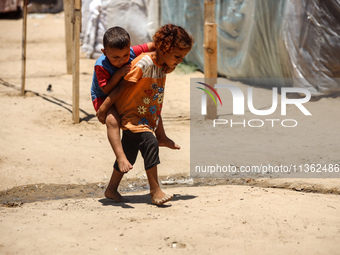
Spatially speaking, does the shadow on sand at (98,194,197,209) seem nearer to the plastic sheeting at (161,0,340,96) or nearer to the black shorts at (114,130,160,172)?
the black shorts at (114,130,160,172)

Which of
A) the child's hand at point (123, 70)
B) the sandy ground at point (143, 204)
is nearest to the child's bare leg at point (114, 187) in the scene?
the sandy ground at point (143, 204)

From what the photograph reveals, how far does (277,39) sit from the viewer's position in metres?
8.12

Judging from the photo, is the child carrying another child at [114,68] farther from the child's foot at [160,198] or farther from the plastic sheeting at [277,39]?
the plastic sheeting at [277,39]

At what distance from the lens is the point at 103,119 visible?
12.6 ft

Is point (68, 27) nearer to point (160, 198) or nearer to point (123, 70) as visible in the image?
point (123, 70)

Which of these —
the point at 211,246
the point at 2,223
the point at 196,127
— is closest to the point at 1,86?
the point at 196,127

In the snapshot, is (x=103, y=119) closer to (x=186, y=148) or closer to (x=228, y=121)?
(x=186, y=148)

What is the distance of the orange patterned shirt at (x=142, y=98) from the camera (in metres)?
3.75

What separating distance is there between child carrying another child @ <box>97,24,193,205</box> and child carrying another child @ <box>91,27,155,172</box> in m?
0.06

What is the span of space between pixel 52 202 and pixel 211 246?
1721 mm

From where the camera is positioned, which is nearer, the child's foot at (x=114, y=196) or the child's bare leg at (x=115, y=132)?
the child's bare leg at (x=115, y=132)

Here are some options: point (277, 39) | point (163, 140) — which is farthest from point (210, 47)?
point (163, 140)

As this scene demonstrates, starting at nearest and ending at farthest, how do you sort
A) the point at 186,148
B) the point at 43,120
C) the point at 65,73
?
the point at 186,148 < the point at 43,120 < the point at 65,73

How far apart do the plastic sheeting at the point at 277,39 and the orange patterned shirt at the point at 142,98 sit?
4.35 meters
